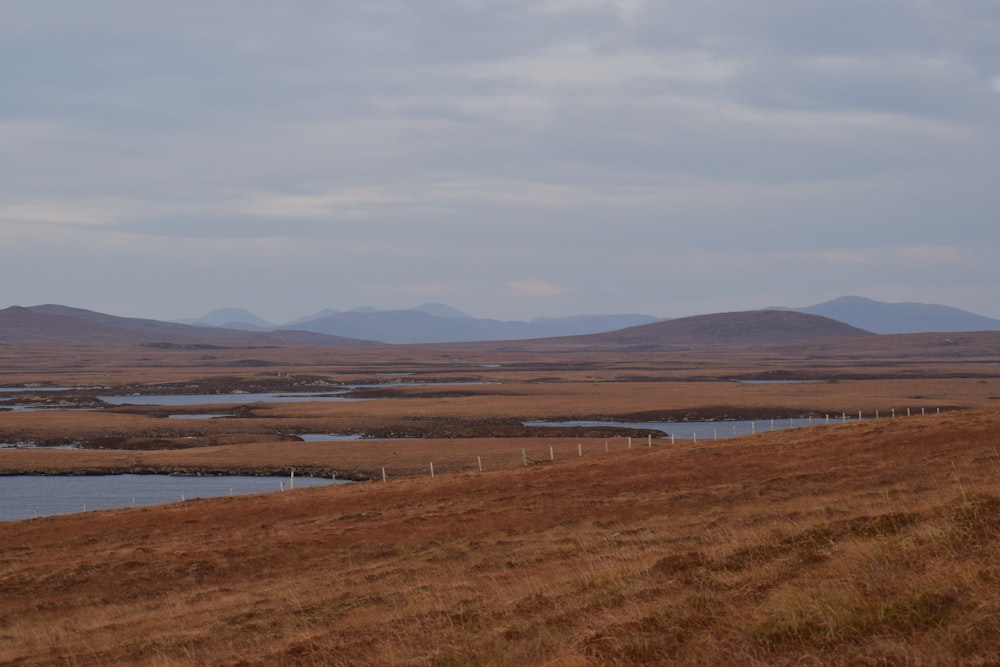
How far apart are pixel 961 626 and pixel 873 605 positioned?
1.09 m

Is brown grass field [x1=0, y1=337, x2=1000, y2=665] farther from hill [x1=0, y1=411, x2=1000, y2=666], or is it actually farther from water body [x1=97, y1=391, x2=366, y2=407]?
water body [x1=97, y1=391, x2=366, y2=407]

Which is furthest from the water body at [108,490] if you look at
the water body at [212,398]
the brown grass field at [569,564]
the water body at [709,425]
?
the water body at [212,398]

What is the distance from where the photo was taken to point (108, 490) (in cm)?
5309

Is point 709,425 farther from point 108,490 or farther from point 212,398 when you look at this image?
point 212,398

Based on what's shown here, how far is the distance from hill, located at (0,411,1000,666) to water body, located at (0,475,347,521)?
12.3 meters

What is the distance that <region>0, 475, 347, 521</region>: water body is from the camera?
47906 millimetres

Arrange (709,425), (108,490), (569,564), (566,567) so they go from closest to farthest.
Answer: (566,567)
(569,564)
(108,490)
(709,425)

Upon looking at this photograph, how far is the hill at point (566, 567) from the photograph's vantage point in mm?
10227

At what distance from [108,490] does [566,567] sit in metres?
41.9

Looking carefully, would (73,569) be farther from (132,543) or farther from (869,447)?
(869,447)

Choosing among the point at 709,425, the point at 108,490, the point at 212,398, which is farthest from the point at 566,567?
the point at 212,398

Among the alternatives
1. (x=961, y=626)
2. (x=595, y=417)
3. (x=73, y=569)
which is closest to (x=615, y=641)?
(x=961, y=626)

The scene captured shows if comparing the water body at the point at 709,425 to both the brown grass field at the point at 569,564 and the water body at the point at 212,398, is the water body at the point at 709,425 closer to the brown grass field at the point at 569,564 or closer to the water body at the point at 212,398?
the brown grass field at the point at 569,564

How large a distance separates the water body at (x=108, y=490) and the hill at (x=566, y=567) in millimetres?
12282
